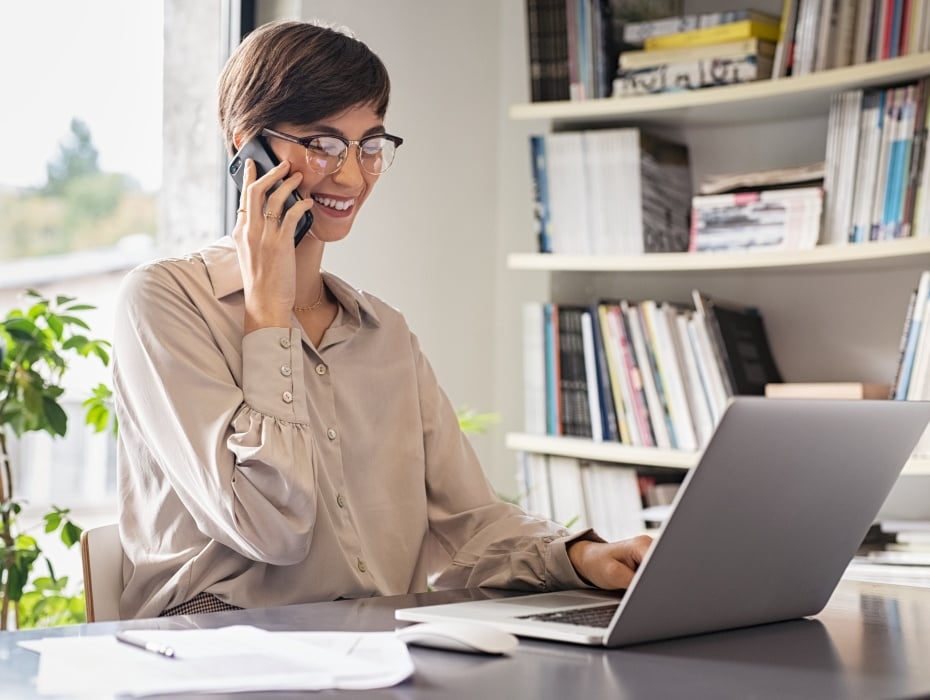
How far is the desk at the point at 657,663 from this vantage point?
0.84 meters

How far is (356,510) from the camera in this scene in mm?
1607

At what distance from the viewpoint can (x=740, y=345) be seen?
8.44 feet

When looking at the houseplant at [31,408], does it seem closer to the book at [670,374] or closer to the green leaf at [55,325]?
the green leaf at [55,325]

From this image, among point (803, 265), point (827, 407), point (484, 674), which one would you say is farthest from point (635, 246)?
point (484, 674)

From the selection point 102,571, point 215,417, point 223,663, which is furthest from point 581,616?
point 102,571

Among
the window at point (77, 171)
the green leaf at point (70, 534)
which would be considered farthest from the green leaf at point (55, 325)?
the green leaf at point (70, 534)

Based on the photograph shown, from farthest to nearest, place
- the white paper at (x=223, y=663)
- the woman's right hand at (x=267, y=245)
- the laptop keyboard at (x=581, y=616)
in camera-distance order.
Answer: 1. the woman's right hand at (x=267, y=245)
2. the laptop keyboard at (x=581, y=616)
3. the white paper at (x=223, y=663)

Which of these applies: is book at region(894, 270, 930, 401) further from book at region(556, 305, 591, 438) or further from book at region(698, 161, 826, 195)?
book at region(556, 305, 591, 438)

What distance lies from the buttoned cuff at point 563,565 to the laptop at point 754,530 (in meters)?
0.11

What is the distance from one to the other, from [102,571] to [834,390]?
151 centimetres

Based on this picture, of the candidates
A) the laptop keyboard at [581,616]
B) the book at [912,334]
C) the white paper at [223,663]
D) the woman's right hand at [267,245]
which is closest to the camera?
the white paper at [223,663]

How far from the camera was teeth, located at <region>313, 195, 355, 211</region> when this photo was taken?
1620 millimetres

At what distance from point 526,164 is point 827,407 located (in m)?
2.07

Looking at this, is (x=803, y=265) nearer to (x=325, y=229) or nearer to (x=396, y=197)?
(x=396, y=197)
